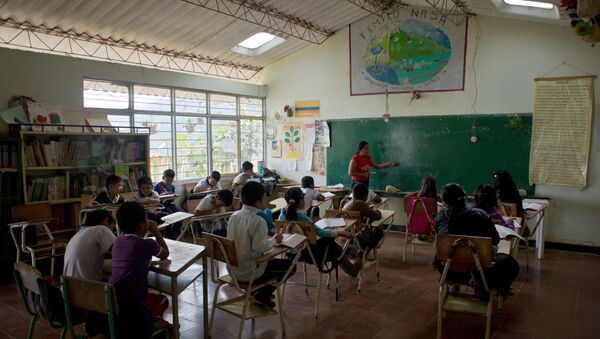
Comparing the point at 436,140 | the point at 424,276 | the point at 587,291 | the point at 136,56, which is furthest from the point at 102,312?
the point at 436,140

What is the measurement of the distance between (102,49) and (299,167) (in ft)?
13.0

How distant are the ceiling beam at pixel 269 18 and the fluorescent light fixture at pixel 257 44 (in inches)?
17.4

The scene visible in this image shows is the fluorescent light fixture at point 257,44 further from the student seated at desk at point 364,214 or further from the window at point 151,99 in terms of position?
the student seated at desk at point 364,214

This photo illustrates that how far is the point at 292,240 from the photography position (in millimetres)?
3213

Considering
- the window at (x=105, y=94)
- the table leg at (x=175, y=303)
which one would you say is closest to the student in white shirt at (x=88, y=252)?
the table leg at (x=175, y=303)

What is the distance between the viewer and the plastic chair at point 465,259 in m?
2.93

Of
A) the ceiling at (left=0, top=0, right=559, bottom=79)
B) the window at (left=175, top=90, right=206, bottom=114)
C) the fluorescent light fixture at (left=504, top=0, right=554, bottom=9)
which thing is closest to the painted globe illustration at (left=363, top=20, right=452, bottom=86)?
the ceiling at (left=0, top=0, right=559, bottom=79)

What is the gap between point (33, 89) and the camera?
17.1 feet

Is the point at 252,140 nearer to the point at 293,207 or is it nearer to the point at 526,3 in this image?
the point at 293,207

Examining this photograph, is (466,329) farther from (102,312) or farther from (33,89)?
(33,89)

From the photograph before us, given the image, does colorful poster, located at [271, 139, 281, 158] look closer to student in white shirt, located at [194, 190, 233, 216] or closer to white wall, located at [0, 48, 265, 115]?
white wall, located at [0, 48, 265, 115]

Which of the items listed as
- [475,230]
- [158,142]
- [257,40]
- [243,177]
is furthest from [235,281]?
[257,40]

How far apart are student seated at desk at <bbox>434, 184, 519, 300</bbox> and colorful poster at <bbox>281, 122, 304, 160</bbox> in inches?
197

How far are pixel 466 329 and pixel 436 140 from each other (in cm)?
378
